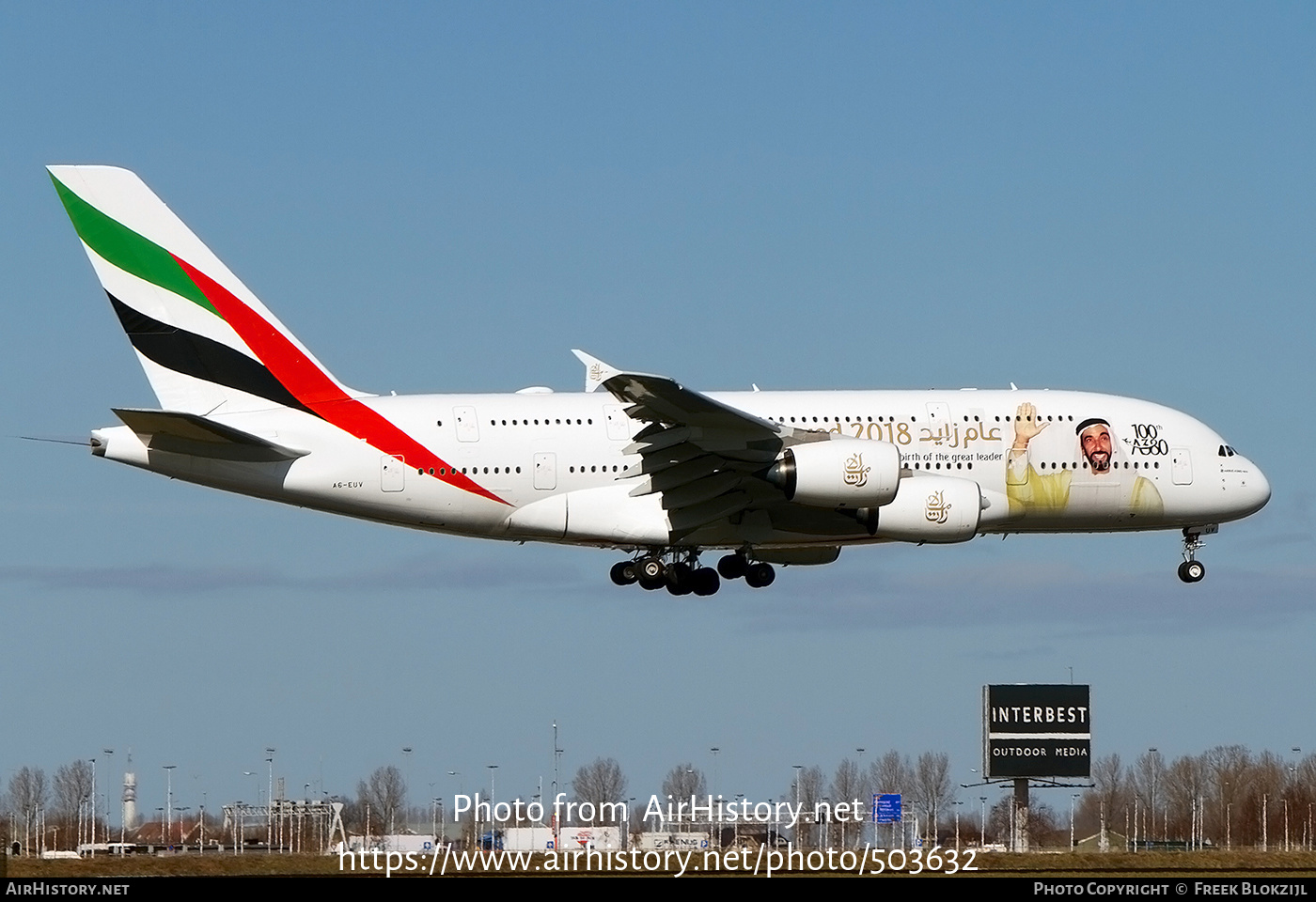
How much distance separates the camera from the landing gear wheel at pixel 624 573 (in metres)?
52.7

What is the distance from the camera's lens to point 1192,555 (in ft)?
180

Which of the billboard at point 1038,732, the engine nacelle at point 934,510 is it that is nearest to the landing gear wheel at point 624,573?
the engine nacelle at point 934,510

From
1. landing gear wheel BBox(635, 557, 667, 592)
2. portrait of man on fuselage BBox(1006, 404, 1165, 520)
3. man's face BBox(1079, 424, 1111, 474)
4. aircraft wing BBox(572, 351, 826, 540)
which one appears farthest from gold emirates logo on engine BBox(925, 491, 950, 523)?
landing gear wheel BBox(635, 557, 667, 592)

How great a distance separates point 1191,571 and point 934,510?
973 cm

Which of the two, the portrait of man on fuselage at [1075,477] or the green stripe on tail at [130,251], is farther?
the green stripe on tail at [130,251]

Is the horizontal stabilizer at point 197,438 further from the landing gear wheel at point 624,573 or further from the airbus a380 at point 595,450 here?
the landing gear wheel at point 624,573

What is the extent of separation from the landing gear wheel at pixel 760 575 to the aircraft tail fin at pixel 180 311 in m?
11.8

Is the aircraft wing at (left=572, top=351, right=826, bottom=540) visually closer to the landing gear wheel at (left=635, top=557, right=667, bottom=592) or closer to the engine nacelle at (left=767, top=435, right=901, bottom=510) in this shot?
the engine nacelle at (left=767, top=435, right=901, bottom=510)

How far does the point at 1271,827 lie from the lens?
71.8m

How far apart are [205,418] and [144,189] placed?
25.3 feet

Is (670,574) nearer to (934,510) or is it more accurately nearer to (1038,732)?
(934,510)

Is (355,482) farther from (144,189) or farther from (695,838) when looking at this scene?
(695,838)

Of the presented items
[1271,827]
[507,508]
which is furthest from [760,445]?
[1271,827]
